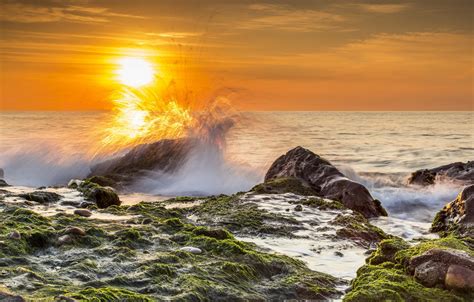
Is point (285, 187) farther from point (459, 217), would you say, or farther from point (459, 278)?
point (459, 278)

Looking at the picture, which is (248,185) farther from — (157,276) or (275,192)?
(157,276)

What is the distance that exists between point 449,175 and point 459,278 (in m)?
12.1

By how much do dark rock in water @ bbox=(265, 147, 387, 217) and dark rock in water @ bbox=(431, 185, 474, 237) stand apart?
1559mm

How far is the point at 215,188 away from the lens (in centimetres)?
1669

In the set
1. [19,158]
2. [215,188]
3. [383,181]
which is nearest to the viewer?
[215,188]

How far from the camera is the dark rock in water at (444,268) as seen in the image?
4.62m

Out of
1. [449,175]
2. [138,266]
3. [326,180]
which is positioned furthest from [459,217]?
[449,175]

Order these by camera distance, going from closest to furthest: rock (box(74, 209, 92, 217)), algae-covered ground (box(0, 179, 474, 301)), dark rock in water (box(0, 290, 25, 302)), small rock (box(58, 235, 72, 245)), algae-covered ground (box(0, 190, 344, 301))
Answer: dark rock in water (box(0, 290, 25, 302)), algae-covered ground (box(0, 190, 344, 301)), algae-covered ground (box(0, 179, 474, 301)), small rock (box(58, 235, 72, 245)), rock (box(74, 209, 92, 217))

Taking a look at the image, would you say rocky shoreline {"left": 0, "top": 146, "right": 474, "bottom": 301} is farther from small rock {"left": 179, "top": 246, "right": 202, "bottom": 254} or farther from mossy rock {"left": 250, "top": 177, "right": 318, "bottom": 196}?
mossy rock {"left": 250, "top": 177, "right": 318, "bottom": 196}

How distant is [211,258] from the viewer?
5.27 m

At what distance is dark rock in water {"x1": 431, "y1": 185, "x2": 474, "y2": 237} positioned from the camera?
834 centimetres

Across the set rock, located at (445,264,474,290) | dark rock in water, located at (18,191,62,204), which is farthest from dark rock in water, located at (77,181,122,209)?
rock, located at (445,264,474,290)

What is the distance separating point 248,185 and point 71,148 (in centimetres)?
914

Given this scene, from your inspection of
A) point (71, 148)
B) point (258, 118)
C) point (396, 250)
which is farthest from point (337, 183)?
point (71, 148)
